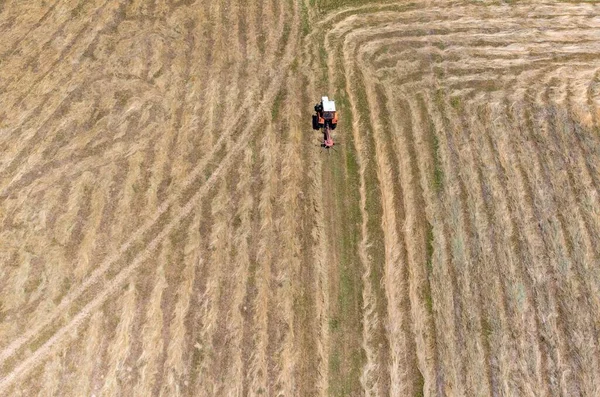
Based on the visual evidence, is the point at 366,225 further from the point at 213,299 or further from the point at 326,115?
the point at 213,299

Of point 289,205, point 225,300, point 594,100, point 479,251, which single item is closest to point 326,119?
point 289,205

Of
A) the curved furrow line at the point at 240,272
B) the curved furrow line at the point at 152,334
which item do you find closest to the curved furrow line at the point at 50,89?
the curved furrow line at the point at 152,334

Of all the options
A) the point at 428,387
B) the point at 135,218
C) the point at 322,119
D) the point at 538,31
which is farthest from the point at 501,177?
the point at 135,218

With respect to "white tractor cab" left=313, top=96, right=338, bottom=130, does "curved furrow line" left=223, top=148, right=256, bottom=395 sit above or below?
below

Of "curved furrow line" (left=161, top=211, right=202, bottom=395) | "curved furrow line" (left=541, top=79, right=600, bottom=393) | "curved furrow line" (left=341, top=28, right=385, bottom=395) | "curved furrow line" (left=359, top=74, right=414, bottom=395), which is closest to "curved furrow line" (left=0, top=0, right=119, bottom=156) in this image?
"curved furrow line" (left=161, top=211, right=202, bottom=395)

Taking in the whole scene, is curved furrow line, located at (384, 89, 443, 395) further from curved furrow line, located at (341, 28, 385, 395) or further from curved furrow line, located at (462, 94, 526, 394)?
curved furrow line, located at (462, 94, 526, 394)

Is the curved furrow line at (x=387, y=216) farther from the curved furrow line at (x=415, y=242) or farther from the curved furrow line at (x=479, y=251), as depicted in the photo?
the curved furrow line at (x=479, y=251)

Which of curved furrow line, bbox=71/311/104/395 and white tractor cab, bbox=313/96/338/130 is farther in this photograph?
white tractor cab, bbox=313/96/338/130
